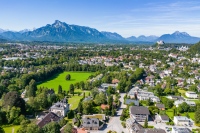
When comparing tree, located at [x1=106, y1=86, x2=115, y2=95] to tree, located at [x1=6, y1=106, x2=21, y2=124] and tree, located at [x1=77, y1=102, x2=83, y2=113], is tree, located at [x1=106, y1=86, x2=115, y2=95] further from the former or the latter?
tree, located at [x1=6, y1=106, x2=21, y2=124]

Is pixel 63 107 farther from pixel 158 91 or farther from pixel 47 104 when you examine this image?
pixel 158 91

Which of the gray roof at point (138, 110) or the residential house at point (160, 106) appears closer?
the gray roof at point (138, 110)

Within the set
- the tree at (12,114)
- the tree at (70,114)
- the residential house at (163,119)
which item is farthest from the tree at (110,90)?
the tree at (12,114)

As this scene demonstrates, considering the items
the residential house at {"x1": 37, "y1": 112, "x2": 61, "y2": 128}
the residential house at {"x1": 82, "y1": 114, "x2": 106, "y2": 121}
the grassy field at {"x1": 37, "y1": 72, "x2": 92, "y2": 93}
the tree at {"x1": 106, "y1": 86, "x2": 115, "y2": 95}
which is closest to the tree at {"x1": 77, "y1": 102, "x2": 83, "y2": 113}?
the residential house at {"x1": 82, "y1": 114, "x2": 106, "y2": 121}

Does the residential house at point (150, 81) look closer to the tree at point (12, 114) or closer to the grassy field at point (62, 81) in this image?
the grassy field at point (62, 81)

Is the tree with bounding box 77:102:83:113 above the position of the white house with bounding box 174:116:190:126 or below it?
above

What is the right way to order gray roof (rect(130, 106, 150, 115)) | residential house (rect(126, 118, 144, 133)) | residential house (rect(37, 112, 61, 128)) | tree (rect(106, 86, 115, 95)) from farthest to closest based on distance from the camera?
tree (rect(106, 86, 115, 95))
gray roof (rect(130, 106, 150, 115))
residential house (rect(37, 112, 61, 128))
residential house (rect(126, 118, 144, 133))

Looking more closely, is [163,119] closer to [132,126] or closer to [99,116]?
[132,126]

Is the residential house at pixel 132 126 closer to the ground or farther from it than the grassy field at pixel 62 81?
farther from it

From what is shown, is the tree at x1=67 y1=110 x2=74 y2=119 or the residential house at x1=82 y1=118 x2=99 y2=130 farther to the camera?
the tree at x1=67 y1=110 x2=74 y2=119

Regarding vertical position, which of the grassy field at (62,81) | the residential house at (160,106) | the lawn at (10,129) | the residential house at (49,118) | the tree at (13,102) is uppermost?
the tree at (13,102)

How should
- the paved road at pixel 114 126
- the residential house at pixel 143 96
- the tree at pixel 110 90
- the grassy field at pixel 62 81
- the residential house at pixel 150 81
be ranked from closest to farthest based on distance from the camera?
the paved road at pixel 114 126
the residential house at pixel 143 96
the tree at pixel 110 90
the grassy field at pixel 62 81
the residential house at pixel 150 81

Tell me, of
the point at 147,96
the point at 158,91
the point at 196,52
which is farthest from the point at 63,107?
the point at 196,52

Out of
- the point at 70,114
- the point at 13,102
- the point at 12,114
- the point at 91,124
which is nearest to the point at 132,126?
the point at 91,124
